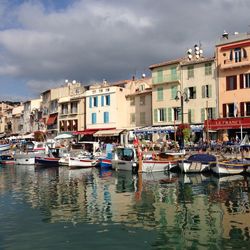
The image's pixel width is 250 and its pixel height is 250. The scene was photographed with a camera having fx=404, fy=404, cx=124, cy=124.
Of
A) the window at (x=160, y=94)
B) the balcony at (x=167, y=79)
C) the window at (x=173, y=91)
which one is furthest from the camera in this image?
the window at (x=160, y=94)

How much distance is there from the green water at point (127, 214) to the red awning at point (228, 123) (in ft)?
51.1

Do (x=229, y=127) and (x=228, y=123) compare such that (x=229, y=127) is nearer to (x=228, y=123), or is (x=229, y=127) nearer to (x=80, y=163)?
(x=228, y=123)

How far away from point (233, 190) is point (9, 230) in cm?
1564

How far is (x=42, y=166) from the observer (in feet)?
168

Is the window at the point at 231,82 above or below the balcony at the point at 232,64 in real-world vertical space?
below

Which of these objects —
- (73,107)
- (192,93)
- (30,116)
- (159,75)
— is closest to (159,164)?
(192,93)

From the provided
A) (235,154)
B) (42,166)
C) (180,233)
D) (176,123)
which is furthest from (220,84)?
(180,233)

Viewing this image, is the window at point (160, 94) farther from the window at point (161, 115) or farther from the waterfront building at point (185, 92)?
the window at point (161, 115)

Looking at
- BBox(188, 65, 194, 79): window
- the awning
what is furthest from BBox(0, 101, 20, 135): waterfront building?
BBox(188, 65, 194, 79): window

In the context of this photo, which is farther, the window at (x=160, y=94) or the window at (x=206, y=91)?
the window at (x=160, y=94)

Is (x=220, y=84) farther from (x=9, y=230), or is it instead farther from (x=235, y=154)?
(x=9, y=230)

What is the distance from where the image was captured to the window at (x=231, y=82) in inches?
1955

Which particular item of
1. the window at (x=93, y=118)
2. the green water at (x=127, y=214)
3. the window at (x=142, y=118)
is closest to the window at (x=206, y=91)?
the window at (x=142, y=118)

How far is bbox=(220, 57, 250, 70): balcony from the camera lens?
4825 centimetres
